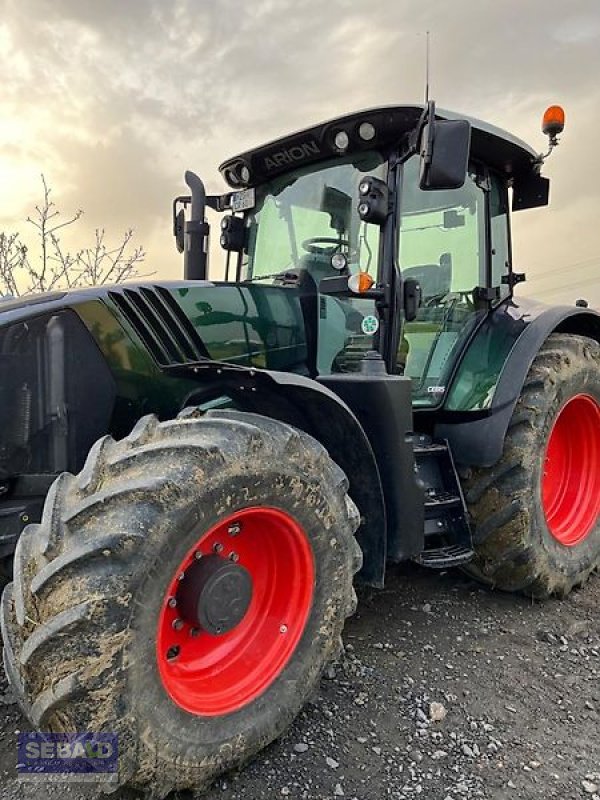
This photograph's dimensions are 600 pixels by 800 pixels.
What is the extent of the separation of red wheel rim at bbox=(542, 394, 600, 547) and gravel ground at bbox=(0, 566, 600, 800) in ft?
2.07

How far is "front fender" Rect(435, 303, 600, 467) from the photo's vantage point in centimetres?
346

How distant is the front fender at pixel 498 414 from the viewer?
346cm

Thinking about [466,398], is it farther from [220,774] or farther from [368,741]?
[220,774]

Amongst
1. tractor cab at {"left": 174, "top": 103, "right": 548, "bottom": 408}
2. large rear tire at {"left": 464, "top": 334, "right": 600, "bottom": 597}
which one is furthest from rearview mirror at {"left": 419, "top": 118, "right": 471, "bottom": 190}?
large rear tire at {"left": 464, "top": 334, "right": 600, "bottom": 597}

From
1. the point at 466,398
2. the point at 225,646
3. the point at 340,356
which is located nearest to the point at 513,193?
the point at 466,398

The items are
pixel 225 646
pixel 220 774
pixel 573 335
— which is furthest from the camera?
pixel 573 335

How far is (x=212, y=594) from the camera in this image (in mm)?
2227

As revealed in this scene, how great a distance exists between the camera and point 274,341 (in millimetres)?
3236

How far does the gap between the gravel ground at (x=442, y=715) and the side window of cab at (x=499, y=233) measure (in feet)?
6.28

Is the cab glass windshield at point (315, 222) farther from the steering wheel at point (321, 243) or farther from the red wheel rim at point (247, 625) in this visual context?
the red wheel rim at point (247, 625)

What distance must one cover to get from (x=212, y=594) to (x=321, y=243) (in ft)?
6.43

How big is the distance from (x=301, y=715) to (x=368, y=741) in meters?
0.28

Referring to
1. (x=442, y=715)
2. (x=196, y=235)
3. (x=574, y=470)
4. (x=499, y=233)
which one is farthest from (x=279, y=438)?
(x=574, y=470)

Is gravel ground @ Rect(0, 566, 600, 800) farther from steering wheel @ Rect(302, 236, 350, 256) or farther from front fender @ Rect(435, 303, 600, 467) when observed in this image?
steering wheel @ Rect(302, 236, 350, 256)
